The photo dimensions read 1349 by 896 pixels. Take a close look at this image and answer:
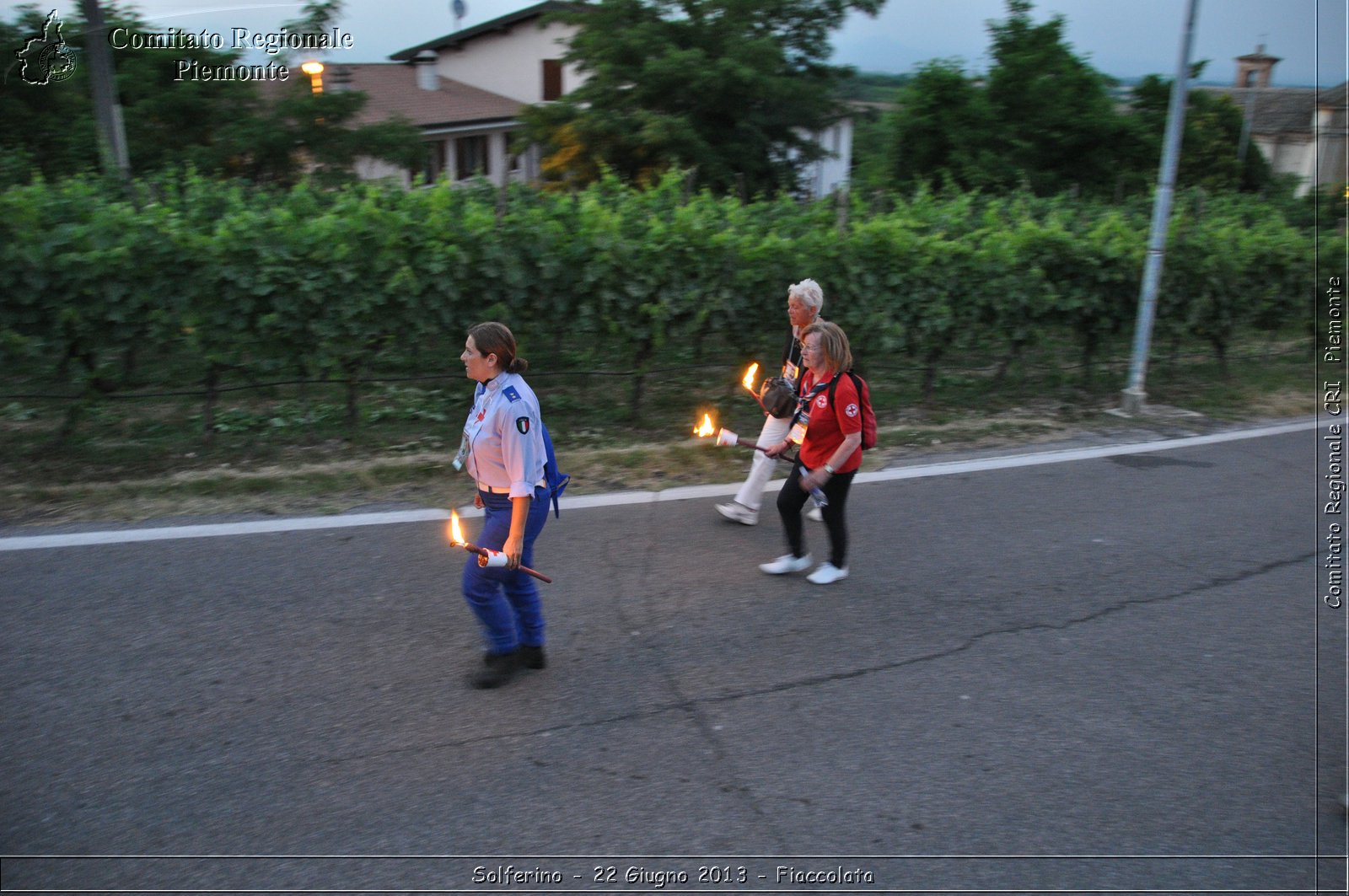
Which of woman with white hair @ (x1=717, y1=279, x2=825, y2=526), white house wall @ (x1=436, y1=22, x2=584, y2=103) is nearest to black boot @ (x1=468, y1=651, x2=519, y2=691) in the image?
woman with white hair @ (x1=717, y1=279, x2=825, y2=526)

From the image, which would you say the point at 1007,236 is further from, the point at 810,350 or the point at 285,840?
the point at 285,840

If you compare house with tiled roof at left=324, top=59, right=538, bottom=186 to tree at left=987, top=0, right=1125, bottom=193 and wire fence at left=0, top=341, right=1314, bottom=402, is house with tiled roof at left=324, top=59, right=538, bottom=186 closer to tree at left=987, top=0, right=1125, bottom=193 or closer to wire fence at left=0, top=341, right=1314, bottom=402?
tree at left=987, top=0, right=1125, bottom=193

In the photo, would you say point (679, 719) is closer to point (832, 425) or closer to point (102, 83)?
point (832, 425)

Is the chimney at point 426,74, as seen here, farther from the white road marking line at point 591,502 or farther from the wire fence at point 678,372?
the white road marking line at point 591,502

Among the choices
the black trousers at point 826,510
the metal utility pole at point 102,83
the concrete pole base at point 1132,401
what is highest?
the metal utility pole at point 102,83

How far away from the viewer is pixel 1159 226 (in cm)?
1023

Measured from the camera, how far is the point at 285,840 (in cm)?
362

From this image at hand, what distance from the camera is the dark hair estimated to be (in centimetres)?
434

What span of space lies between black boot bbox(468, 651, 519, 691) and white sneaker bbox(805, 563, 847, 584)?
2.05 meters

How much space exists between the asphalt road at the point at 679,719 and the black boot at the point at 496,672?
75 millimetres

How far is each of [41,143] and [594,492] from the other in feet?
35.3

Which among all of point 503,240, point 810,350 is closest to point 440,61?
point 503,240

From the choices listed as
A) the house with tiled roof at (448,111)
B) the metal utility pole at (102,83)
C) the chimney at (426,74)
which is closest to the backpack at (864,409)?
the metal utility pole at (102,83)

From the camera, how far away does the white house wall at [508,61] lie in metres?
36.1
